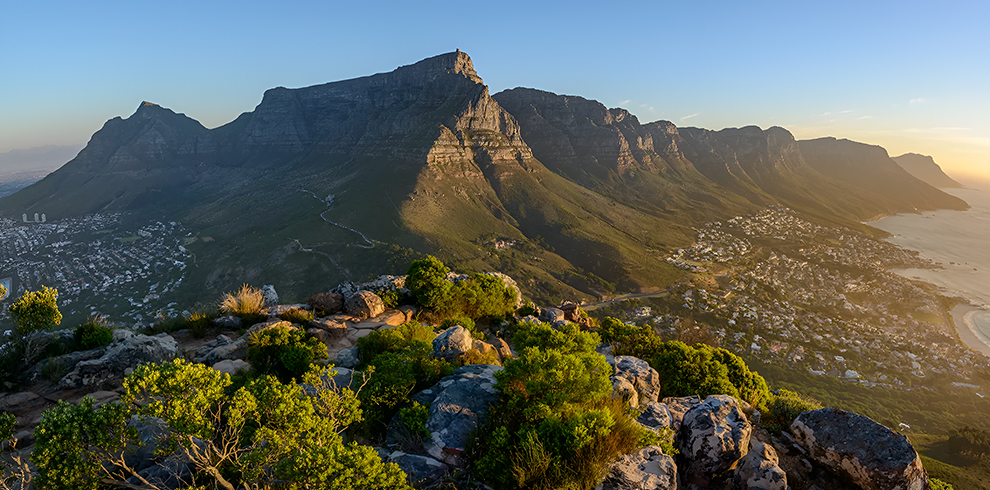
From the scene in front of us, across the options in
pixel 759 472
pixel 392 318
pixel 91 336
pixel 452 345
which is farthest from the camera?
pixel 392 318

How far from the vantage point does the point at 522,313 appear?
25172 mm

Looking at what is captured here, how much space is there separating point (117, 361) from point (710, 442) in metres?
19.0

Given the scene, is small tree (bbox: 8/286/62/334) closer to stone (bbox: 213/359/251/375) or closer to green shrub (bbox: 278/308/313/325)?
stone (bbox: 213/359/251/375)

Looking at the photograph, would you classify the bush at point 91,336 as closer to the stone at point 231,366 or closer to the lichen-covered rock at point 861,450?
the stone at point 231,366

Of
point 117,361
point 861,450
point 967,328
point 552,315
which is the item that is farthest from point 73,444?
point 967,328

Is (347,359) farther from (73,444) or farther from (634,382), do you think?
(634,382)

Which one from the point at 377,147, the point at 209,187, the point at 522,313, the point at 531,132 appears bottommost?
the point at 522,313

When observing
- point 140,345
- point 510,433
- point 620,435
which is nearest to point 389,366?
point 510,433

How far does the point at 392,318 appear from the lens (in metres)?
20.0

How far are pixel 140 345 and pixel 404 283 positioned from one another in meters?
13.1

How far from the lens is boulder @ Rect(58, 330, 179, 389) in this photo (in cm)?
1196

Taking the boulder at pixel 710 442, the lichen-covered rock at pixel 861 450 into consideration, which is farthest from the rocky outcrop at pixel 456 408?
the lichen-covered rock at pixel 861 450

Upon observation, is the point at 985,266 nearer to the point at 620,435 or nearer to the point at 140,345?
the point at 620,435

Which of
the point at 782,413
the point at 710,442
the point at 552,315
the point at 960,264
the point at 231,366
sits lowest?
the point at 960,264
